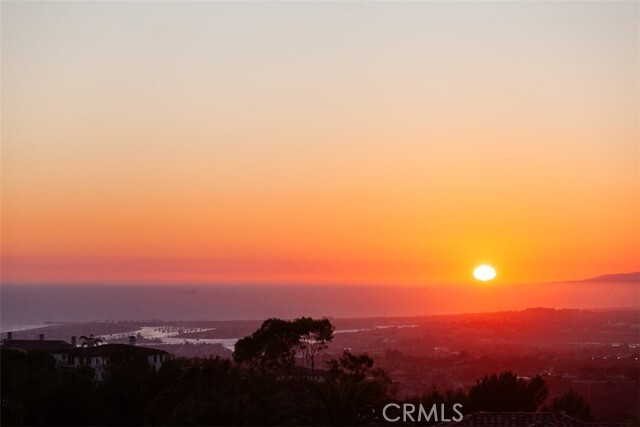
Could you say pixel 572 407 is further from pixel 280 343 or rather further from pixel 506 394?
pixel 280 343

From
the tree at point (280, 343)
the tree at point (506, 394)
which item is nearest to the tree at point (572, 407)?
the tree at point (506, 394)

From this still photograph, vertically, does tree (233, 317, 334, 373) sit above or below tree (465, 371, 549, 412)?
above

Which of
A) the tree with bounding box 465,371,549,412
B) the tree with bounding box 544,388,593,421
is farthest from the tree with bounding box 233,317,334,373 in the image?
the tree with bounding box 544,388,593,421

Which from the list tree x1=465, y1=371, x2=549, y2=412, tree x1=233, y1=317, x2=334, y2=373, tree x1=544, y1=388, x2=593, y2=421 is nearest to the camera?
tree x1=544, y1=388, x2=593, y2=421

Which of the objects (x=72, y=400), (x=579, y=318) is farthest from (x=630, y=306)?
(x=72, y=400)

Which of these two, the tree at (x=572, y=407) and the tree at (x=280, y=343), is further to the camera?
the tree at (x=280, y=343)

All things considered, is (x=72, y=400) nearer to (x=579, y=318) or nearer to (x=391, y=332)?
(x=579, y=318)

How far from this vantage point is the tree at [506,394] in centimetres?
3069

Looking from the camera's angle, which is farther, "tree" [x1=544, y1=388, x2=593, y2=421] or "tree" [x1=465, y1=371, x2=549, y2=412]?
"tree" [x1=465, y1=371, x2=549, y2=412]

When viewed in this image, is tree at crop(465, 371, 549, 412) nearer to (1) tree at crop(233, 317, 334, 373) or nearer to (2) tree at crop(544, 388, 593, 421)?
(2) tree at crop(544, 388, 593, 421)

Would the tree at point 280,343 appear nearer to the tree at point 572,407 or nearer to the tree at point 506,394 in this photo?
the tree at point 506,394

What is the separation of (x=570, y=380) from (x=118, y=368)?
22101 millimetres

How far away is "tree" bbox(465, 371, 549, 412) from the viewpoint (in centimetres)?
3069

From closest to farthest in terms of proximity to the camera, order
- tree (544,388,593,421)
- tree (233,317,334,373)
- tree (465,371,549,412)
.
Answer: tree (544,388,593,421) < tree (465,371,549,412) < tree (233,317,334,373)
